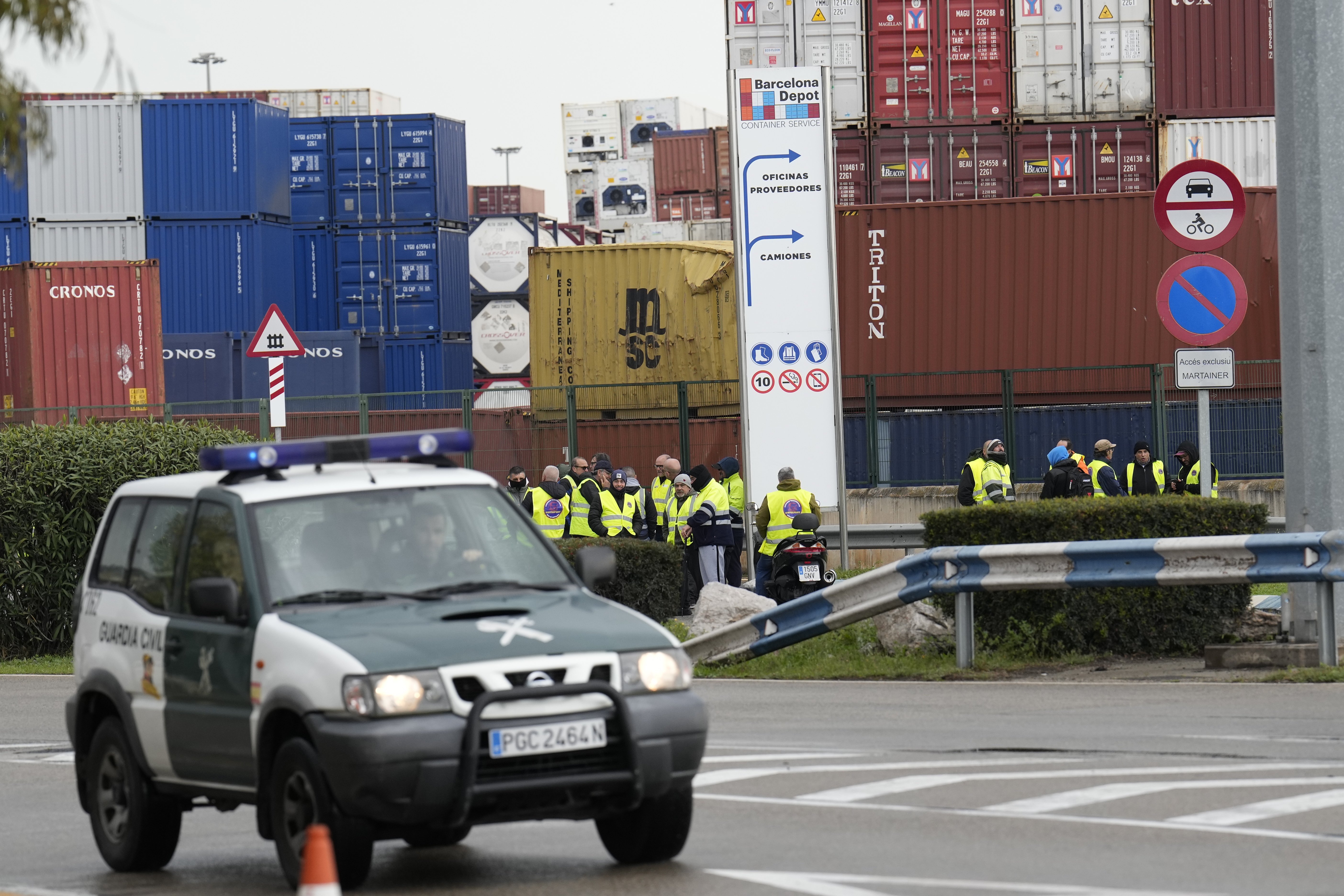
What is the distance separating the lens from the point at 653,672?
7.30 m

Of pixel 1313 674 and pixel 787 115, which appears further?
pixel 787 115

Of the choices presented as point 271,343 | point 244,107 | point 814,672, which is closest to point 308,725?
point 814,672

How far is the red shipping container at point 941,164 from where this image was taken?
108ft

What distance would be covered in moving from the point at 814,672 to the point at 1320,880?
8.57 metres

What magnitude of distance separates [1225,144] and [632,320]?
1053 cm

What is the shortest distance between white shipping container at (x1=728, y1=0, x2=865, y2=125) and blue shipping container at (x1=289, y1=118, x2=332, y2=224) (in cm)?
1194

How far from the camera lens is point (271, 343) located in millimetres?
20500

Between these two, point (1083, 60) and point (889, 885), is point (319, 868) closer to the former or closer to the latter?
point (889, 885)

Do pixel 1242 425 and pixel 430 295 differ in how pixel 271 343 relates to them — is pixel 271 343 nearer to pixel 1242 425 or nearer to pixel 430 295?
pixel 1242 425

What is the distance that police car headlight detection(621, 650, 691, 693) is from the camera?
725cm

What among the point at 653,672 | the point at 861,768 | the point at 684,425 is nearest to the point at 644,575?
the point at 684,425

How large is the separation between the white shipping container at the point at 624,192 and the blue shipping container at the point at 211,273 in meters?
30.5

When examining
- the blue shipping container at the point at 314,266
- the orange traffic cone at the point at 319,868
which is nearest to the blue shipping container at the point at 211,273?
the blue shipping container at the point at 314,266

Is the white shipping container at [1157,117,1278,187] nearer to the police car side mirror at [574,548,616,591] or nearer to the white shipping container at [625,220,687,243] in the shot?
the police car side mirror at [574,548,616,591]
